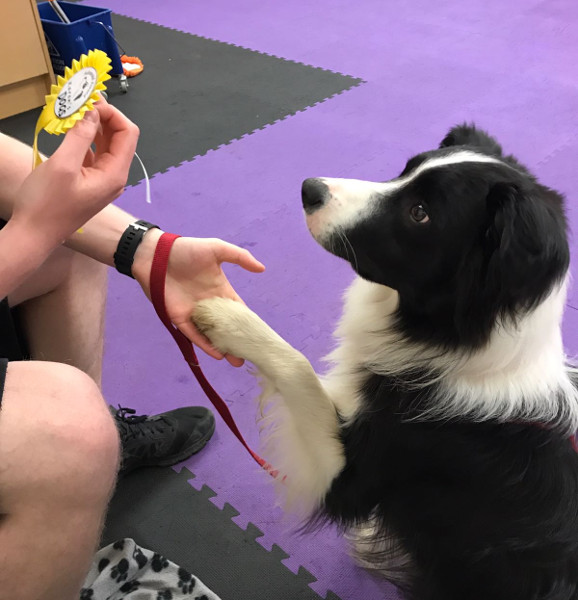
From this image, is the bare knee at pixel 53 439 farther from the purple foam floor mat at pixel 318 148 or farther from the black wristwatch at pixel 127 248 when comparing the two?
the purple foam floor mat at pixel 318 148

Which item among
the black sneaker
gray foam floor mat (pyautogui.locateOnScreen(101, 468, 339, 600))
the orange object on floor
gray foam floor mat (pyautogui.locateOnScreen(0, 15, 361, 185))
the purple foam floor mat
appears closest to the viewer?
gray foam floor mat (pyautogui.locateOnScreen(101, 468, 339, 600))

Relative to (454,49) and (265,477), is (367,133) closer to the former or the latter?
(454,49)

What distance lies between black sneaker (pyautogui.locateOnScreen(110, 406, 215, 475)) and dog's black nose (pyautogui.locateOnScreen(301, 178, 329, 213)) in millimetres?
853

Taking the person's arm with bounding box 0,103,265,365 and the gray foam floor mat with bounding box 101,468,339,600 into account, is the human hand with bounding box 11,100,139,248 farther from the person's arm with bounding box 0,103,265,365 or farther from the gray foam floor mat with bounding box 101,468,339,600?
the gray foam floor mat with bounding box 101,468,339,600

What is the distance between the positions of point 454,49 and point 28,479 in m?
4.52

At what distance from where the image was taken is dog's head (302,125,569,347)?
114 centimetres

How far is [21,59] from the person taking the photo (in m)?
3.69

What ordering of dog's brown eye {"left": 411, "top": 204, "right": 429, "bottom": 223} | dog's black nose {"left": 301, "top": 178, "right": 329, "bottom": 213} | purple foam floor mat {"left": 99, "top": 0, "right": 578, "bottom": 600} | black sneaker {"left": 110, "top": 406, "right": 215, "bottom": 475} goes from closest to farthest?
dog's brown eye {"left": 411, "top": 204, "right": 429, "bottom": 223}, dog's black nose {"left": 301, "top": 178, "right": 329, "bottom": 213}, black sneaker {"left": 110, "top": 406, "right": 215, "bottom": 475}, purple foam floor mat {"left": 99, "top": 0, "right": 578, "bottom": 600}

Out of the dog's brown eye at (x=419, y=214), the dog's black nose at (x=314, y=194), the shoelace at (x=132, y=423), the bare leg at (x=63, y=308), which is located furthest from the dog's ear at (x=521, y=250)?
the shoelace at (x=132, y=423)

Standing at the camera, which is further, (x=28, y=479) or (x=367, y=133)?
(x=367, y=133)

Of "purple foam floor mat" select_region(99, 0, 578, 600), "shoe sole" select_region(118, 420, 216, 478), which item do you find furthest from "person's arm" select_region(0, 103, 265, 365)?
Answer: "purple foam floor mat" select_region(99, 0, 578, 600)

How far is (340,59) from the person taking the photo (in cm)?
450

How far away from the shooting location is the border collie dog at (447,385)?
1.22 meters

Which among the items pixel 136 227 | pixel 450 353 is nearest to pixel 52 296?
pixel 136 227
